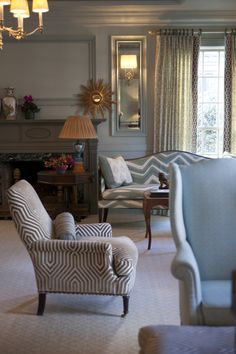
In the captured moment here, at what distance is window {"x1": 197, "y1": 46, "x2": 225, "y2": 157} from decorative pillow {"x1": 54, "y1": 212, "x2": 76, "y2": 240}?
382cm

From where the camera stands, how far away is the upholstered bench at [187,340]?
1789 mm

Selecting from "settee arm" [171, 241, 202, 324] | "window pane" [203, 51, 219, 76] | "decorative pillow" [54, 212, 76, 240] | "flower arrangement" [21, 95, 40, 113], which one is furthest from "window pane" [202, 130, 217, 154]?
"settee arm" [171, 241, 202, 324]

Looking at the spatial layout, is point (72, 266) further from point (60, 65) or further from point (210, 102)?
point (210, 102)

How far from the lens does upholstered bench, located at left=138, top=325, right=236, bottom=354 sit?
1789 millimetres

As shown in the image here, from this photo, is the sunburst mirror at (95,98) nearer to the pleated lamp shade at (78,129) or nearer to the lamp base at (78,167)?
the lamp base at (78,167)

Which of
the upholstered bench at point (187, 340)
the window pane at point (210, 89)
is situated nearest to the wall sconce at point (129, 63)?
the window pane at point (210, 89)

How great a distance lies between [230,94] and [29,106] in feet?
9.63

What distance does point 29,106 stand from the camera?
21.4 feet

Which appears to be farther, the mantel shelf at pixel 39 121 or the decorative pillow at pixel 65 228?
the mantel shelf at pixel 39 121

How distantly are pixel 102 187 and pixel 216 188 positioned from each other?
3280 mm

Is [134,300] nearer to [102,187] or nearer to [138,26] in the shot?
Answer: [102,187]

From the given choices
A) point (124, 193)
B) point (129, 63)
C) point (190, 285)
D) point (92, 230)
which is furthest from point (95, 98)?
point (190, 285)

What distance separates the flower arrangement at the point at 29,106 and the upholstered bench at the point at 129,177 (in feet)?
4.49

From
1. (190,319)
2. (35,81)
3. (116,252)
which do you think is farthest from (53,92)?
(190,319)
